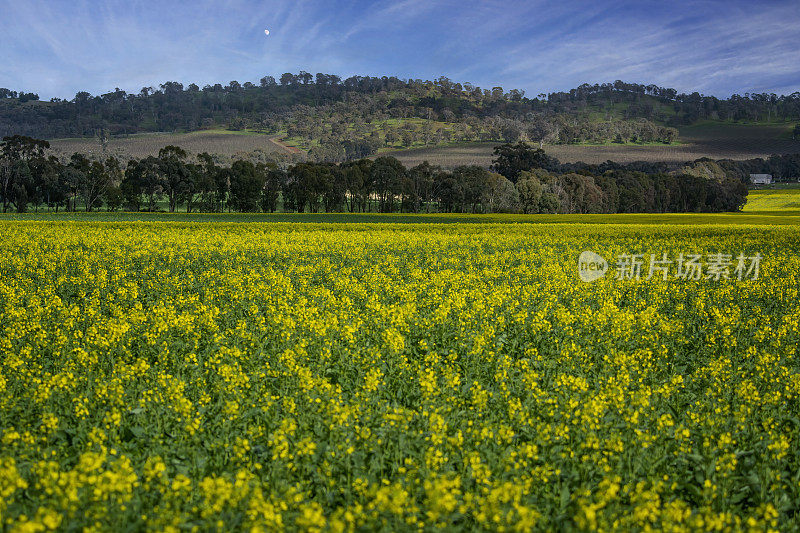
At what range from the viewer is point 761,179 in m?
173

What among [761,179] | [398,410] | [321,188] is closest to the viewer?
[398,410]

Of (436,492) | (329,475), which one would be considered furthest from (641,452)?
(329,475)

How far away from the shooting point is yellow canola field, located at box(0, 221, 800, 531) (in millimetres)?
4957

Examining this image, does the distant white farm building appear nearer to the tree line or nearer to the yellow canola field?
the tree line

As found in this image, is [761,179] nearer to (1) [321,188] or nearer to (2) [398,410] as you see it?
(1) [321,188]

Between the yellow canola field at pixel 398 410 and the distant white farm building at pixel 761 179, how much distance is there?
7378 inches

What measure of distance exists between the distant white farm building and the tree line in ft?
229

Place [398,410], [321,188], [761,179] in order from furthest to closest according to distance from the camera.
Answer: [761,179] → [321,188] → [398,410]

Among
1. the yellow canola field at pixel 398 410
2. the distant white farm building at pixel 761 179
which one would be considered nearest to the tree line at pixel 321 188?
the distant white farm building at pixel 761 179

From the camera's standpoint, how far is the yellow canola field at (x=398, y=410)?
4.96m

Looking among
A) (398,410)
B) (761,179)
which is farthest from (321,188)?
(761,179)

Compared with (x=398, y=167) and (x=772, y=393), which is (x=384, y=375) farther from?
(x=398, y=167)

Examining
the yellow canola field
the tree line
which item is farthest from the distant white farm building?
the yellow canola field

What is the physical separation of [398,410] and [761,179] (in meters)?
207
